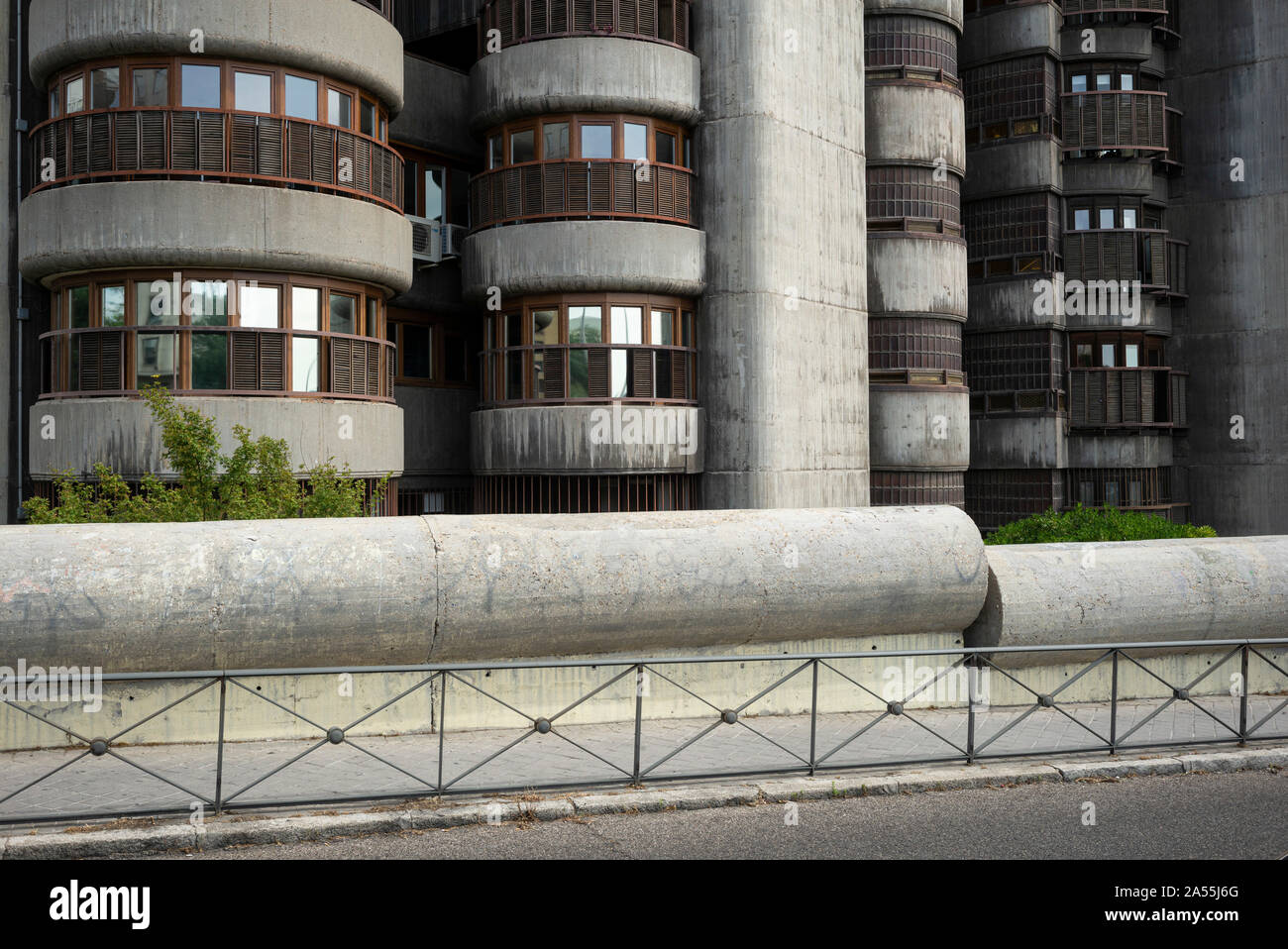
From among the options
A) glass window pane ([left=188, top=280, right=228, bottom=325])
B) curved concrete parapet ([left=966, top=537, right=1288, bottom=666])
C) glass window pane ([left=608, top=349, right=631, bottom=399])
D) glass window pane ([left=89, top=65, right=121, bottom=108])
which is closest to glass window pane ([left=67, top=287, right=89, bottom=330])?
glass window pane ([left=188, top=280, right=228, bottom=325])

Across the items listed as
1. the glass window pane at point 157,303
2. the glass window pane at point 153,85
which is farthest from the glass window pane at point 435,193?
the glass window pane at point 157,303

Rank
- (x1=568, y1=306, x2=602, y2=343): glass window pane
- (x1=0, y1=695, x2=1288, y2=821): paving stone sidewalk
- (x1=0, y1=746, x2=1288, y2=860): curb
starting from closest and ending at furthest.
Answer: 1. (x1=0, y1=746, x2=1288, y2=860): curb
2. (x1=0, y1=695, x2=1288, y2=821): paving stone sidewalk
3. (x1=568, y1=306, x2=602, y2=343): glass window pane

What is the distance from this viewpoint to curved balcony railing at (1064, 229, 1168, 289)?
25734mm

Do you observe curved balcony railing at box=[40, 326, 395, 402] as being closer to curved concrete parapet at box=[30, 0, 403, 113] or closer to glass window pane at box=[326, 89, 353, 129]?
glass window pane at box=[326, 89, 353, 129]

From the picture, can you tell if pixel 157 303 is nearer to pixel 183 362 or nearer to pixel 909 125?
pixel 183 362

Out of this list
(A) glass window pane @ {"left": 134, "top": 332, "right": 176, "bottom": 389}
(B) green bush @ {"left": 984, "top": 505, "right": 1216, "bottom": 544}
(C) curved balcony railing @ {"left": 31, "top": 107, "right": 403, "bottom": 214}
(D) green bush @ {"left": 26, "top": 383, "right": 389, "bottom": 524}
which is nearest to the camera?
(D) green bush @ {"left": 26, "top": 383, "right": 389, "bottom": 524}

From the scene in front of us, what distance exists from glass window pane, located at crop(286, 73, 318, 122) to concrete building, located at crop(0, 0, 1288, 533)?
74 mm

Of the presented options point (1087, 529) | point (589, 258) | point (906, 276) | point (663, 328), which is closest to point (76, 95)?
point (589, 258)

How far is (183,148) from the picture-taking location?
51.4 ft

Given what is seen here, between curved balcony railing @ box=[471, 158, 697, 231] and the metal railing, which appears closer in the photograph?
the metal railing

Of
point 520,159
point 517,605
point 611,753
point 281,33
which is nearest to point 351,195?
point 281,33

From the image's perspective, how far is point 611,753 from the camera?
10.2 metres

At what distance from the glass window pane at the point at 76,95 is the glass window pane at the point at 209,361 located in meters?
3.55

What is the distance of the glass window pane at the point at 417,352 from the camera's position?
20609 millimetres
